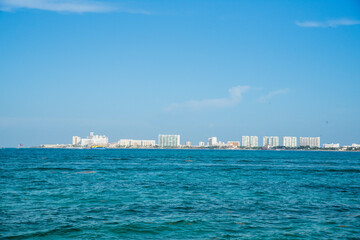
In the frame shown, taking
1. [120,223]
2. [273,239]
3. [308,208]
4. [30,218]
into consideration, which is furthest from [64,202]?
[308,208]

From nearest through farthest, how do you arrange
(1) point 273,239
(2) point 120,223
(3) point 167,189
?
(1) point 273,239 < (2) point 120,223 < (3) point 167,189

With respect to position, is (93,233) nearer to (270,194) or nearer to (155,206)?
(155,206)

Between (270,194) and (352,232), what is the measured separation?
13494mm

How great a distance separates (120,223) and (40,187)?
61.2ft

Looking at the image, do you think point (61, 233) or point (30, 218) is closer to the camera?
point (61, 233)

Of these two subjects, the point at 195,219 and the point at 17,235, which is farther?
the point at 195,219

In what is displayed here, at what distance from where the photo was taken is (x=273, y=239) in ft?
57.6

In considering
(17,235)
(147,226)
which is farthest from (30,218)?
(147,226)

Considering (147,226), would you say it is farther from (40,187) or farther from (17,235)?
(40,187)

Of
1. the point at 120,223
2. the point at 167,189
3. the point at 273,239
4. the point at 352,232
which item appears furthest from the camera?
the point at 167,189

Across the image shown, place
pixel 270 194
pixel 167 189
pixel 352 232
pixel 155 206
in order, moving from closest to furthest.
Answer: pixel 352 232 → pixel 155 206 → pixel 270 194 → pixel 167 189

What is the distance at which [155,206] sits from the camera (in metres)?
25.4

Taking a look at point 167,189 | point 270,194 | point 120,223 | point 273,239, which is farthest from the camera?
point 167,189

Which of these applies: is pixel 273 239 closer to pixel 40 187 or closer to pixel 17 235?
pixel 17 235
